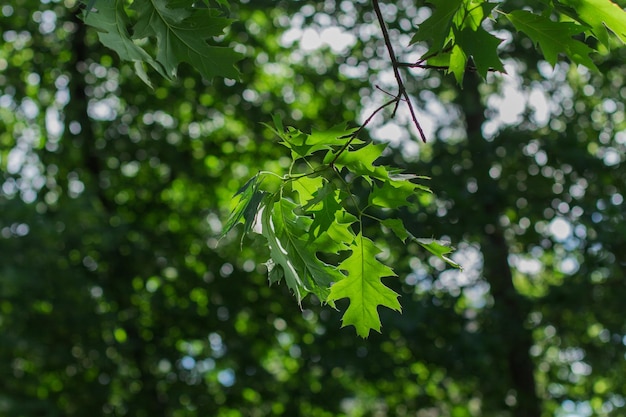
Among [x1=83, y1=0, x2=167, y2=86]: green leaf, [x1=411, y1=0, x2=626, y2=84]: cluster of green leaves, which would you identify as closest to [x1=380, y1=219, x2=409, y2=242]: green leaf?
[x1=411, y1=0, x2=626, y2=84]: cluster of green leaves

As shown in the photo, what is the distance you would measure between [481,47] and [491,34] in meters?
0.03

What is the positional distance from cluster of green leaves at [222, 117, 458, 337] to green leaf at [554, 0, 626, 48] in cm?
42

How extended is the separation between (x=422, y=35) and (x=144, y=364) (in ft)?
19.6

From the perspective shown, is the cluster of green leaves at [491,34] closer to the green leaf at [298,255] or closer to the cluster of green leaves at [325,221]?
the cluster of green leaves at [325,221]

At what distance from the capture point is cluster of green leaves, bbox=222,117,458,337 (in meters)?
1.64

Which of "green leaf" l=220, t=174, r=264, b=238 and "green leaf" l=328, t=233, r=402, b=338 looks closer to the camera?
"green leaf" l=220, t=174, r=264, b=238

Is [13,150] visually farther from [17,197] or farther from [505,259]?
[505,259]

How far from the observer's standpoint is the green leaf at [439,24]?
5.25 feet

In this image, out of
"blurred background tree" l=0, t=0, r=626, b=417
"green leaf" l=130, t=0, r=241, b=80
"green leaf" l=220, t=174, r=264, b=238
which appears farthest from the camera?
"blurred background tree" l=0, t=0, r=626, b=417

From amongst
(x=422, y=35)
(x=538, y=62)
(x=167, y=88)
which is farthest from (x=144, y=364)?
(x=422, y=35)

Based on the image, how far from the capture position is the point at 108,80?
7684 mm

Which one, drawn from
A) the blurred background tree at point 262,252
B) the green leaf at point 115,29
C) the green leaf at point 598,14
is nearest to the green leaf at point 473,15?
the green leaf at point 598,14

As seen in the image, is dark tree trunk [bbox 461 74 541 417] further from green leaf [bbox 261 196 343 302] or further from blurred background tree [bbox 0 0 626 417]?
green leaf [bbox 261 196 343 302]

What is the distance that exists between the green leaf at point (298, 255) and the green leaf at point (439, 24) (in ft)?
1.30
